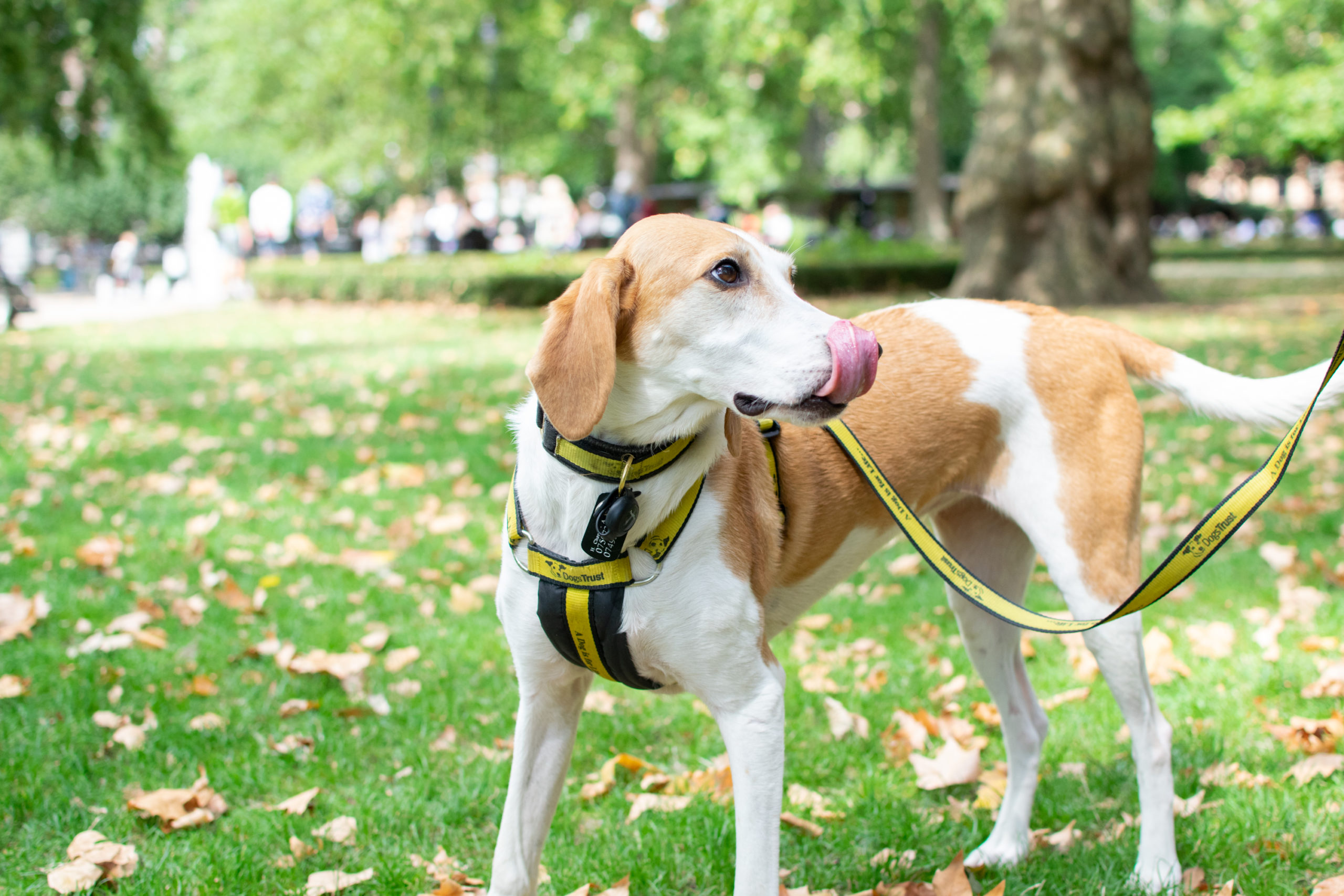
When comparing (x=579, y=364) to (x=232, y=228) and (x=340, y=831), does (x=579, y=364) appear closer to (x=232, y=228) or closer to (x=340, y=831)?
(x=340, y=831)

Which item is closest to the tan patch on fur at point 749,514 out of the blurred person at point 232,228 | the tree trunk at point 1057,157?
the tree trunk at point 1057,157

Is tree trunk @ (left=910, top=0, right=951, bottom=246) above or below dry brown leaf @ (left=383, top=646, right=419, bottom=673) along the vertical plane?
above

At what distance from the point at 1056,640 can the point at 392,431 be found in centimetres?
539

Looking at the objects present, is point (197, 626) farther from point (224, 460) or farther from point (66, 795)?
point (224, 460)

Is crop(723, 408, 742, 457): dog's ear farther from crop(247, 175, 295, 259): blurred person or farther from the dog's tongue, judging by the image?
crop(247, 175, 295, 259): blurred person

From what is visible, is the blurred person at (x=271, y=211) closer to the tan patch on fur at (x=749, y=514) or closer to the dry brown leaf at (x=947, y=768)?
the dry brown leaf at (x=947, y=768)

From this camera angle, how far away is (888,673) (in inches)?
165

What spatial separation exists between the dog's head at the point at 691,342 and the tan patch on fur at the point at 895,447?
0.48 metres

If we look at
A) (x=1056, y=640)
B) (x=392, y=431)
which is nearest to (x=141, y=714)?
(x=1056, y=640)

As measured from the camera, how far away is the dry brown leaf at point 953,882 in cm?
265

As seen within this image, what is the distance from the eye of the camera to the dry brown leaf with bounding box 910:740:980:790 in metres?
3.41

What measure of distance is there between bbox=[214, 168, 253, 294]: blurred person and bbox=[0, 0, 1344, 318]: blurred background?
2.9 inches

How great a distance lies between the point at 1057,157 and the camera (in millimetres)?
14500

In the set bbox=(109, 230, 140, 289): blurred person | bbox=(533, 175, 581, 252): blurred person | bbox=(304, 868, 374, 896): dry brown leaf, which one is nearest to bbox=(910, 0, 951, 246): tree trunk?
bbox=(533, 175, 581, 252): blurred person
